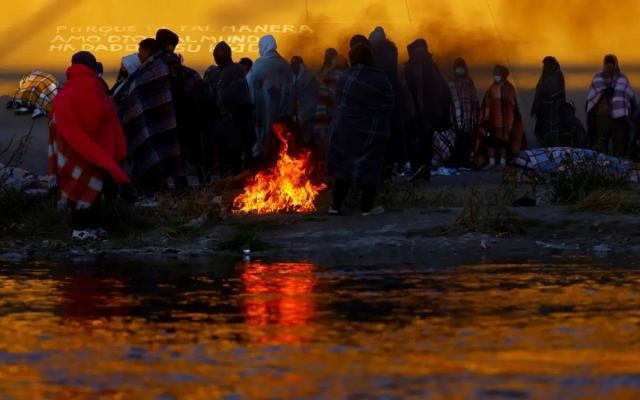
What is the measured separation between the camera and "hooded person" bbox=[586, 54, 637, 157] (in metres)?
19.4

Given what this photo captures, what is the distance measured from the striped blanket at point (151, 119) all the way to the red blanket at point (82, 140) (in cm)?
173

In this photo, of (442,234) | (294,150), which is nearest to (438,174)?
(294,150)

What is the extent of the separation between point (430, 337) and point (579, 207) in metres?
5.99

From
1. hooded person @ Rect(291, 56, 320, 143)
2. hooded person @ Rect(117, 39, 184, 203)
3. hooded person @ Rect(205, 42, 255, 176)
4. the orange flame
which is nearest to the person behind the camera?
the orange flame

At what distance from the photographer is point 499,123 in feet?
67.9

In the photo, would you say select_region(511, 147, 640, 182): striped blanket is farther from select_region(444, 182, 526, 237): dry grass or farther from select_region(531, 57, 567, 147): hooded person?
select_region(531, 57, 567, 147): hooded person

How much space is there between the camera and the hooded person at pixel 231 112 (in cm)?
1563

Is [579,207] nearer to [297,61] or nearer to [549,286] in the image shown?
[549,286]

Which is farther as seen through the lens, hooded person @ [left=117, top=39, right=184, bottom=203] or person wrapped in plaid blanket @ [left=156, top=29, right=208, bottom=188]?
person wrapped in plaid blanket @ [left=156, top=29, right=208, bottom=188]

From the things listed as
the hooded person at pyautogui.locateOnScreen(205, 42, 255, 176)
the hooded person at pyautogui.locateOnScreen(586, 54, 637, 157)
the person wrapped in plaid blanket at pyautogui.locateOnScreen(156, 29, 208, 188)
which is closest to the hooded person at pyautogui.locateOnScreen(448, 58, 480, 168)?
the hooded person at pyautogui.locateOnScreen(586, 54, 637, 157)

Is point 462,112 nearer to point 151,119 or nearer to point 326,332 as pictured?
point 151,119

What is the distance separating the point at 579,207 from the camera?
488 inches

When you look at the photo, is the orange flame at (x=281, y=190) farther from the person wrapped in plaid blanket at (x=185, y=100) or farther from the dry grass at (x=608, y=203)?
the dry grass at (x=608, y=203)

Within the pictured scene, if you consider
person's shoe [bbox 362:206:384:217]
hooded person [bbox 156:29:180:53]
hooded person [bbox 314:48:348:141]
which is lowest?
person's shoe [bbox 362:206:384:217]
